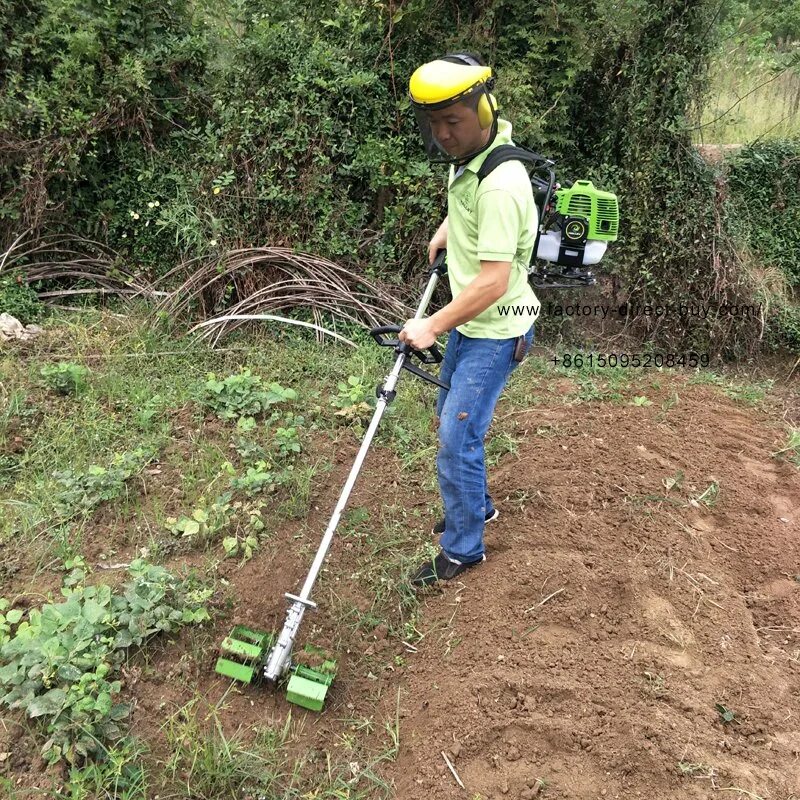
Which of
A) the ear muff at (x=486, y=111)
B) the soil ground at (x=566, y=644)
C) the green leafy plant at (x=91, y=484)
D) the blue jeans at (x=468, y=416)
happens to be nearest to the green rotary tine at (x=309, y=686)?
the soil ground at (x=566, y=644)

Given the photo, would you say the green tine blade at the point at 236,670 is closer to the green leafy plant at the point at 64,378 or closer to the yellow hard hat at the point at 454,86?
the yellow hard hat at the point at 454,86

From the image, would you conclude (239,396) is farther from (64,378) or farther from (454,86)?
(454,86)

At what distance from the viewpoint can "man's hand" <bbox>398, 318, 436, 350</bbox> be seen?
2.40m

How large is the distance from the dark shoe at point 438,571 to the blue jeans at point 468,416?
0.20 m

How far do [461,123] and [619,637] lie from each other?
2147 millimetres

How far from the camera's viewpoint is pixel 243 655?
234 cm

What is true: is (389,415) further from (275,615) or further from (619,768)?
(619,768)

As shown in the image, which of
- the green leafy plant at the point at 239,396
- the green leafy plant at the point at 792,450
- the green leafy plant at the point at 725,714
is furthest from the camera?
the green leafy plant at the point at 239,396

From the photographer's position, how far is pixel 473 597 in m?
2.90

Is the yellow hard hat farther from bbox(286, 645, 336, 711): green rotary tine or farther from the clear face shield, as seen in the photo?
bbox(286, 645, 336, 711): green rotary tine

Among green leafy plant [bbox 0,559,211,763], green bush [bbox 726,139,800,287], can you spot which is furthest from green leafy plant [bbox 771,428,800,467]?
green leafy plant [bbox 0,559,211,763]

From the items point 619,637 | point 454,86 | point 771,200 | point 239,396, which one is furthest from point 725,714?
point 771,200

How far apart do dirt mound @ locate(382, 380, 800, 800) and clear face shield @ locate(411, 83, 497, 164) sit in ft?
6.14

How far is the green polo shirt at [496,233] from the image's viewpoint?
224cm
